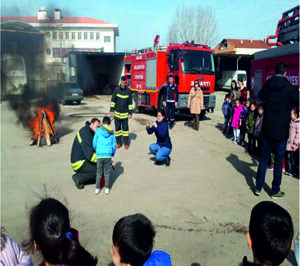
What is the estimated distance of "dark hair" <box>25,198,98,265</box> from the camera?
1814mm

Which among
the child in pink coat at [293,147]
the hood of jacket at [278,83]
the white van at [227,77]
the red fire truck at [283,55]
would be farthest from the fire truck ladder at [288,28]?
the white van at [227,77]

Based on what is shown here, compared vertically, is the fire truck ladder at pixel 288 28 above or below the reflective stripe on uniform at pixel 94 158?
above

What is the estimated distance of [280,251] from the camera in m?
1.78

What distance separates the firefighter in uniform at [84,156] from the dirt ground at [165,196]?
0.22m

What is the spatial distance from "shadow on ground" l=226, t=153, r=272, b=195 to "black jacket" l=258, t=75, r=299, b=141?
119 centimetres

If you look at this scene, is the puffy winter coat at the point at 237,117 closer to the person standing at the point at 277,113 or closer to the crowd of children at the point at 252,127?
the crowd of children at the point at 252,127

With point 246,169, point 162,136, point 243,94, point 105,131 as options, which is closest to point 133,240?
point 105,131

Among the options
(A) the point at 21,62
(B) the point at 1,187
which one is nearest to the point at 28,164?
(B) the point at 1,187

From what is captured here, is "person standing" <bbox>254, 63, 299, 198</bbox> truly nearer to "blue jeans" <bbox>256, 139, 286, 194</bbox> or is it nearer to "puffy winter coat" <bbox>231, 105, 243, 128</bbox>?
"blue jeans" <bbox>256, 139, 286, 194</bbox>

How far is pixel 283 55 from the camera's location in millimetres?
6930

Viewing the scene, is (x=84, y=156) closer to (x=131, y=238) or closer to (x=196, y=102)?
(x=131, y=238)

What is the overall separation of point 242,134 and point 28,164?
5950mm

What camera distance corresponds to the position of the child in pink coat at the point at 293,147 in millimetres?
6191

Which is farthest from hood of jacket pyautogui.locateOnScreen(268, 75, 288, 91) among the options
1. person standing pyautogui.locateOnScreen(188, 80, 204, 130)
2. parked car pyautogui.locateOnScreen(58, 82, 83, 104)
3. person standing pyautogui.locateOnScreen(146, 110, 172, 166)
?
parked car pyautogui.locateOnScreen(58, 82, 83, 104)
